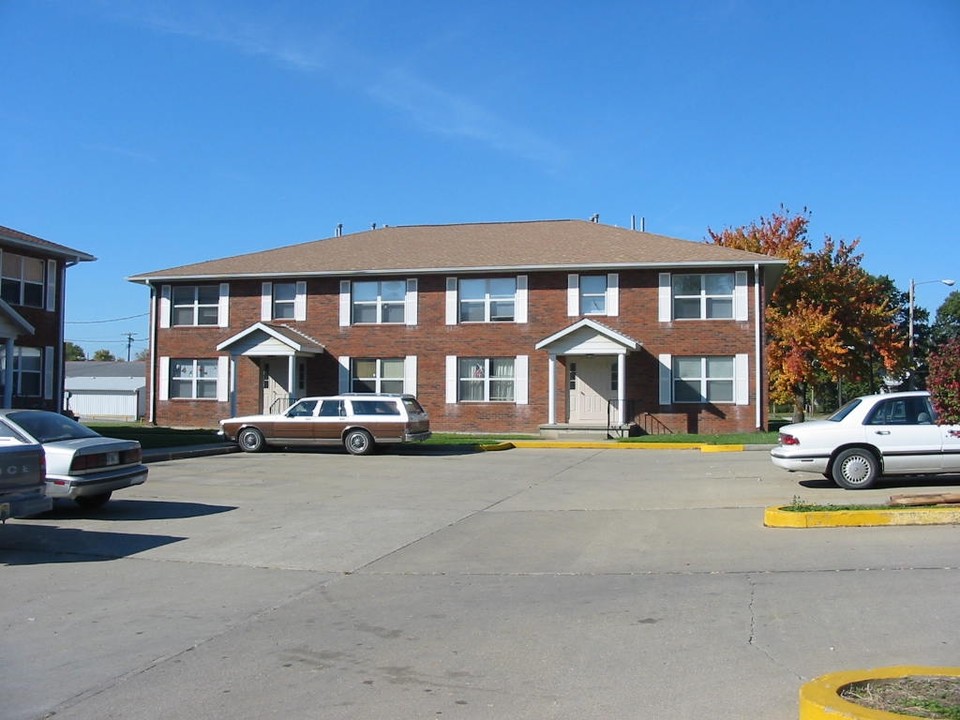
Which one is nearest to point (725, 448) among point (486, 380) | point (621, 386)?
point (621, 386)

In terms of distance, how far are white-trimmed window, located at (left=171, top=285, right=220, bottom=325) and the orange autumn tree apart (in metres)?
24.6

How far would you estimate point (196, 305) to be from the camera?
3447 centimetres

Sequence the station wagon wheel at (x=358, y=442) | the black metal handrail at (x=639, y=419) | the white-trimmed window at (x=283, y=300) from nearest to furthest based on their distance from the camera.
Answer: the station wagon wheel at (x=358, y=442) → the black metal handrail at (x=639, y=419) → the white-trimmed window at (x=283, y=300)

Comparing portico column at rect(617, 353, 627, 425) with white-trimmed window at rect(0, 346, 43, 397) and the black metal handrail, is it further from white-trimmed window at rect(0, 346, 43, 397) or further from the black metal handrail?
white-trimmed window at rect(0, 346, 43, 397)

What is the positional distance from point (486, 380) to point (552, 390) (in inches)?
112

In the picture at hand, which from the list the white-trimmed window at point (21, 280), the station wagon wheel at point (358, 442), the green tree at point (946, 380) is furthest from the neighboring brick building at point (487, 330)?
the green tree at point (946, 380)

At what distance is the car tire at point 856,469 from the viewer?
1401cm

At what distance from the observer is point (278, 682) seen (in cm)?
579

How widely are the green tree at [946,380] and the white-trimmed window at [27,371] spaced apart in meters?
26.3

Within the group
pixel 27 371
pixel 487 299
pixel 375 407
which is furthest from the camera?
pixel 487 299

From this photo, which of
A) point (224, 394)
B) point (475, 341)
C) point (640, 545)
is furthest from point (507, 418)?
point (640, 545)

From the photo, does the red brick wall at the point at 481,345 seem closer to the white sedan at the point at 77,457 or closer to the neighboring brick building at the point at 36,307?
the neighboring brick building at the point at 36,307

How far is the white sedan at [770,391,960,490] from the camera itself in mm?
13766

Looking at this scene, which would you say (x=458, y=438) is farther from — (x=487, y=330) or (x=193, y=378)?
(x=193, y=378)
